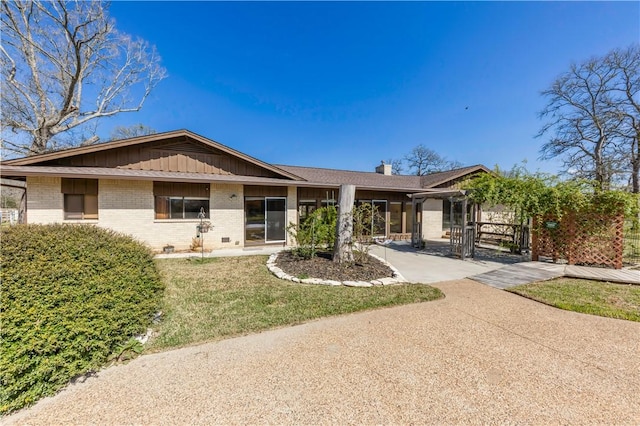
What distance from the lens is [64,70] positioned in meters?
15.5

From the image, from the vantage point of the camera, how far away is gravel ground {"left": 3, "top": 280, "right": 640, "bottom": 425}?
7.22 feet

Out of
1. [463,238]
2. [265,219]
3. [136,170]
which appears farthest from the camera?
[265,219]

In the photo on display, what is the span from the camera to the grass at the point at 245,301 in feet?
12.4

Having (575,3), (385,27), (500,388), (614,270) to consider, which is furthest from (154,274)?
(575,3)

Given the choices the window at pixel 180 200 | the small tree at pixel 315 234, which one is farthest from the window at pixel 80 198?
the small tree at pixel 315 234

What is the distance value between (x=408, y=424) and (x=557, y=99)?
2965cm

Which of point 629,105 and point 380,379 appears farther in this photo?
point 629,105

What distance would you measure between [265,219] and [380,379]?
31.8 feet

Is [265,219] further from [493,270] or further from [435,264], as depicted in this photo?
[493,270]

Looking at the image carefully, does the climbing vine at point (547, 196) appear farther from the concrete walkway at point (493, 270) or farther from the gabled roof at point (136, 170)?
the gabled roof at point (136, 170)

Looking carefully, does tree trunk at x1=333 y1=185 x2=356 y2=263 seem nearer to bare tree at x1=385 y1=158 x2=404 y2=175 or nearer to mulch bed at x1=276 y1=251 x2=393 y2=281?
mulch bed at x1=276 y1=251 x2=393 y2=281

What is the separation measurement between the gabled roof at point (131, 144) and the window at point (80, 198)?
0.88 metres

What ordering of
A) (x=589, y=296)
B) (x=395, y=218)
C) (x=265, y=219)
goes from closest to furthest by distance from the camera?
(x=589, y=296), (x=265, y=219), (x=395, y=218)

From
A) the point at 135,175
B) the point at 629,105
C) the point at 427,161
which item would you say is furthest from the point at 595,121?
the point at 135,175
